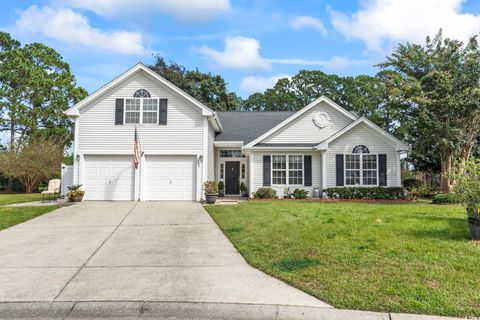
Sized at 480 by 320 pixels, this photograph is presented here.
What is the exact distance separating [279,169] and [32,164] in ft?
64.3

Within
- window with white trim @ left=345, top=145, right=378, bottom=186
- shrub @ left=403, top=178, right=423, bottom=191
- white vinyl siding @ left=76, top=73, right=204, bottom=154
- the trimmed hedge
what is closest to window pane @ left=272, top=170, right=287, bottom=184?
the trimmed hedge

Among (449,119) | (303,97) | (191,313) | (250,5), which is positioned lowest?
(191,313)

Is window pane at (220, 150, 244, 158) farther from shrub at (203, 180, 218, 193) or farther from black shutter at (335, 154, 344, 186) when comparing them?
black shutter at (335, 154, 344, 186)

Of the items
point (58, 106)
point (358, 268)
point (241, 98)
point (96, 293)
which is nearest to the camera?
point (96, 293)

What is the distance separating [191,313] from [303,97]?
4786cm

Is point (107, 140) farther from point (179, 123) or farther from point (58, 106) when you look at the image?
point (58, 106)

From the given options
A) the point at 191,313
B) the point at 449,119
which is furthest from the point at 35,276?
the point at 449,119

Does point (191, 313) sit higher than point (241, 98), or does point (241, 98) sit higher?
point (241, 98)

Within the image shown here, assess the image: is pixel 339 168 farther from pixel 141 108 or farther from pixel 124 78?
pixel 124 78

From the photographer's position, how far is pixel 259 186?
57.1 feet

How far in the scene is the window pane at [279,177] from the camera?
57.4 ft

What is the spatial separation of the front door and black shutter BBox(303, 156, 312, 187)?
4227 mm

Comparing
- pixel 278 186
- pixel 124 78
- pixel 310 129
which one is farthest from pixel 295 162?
pixel 124 78

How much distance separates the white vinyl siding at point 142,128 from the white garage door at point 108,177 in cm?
47
